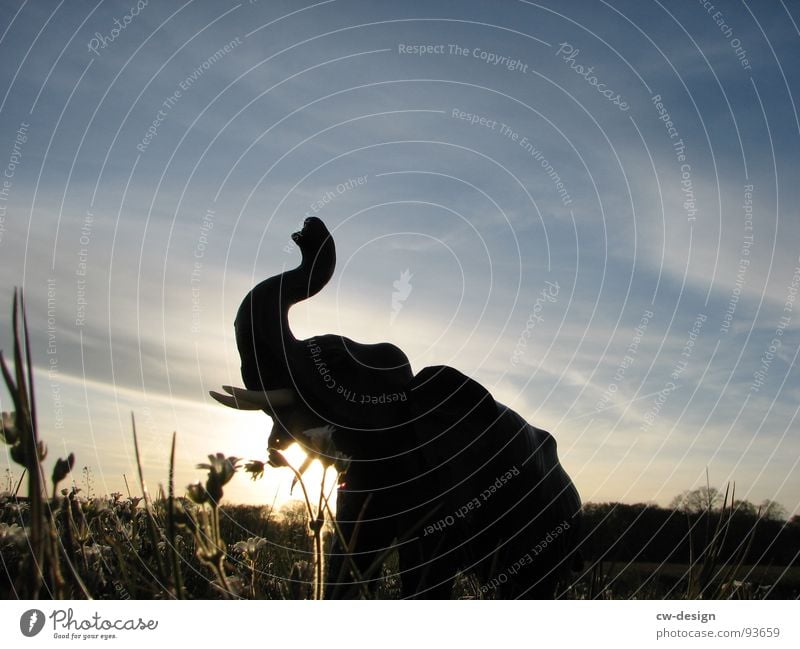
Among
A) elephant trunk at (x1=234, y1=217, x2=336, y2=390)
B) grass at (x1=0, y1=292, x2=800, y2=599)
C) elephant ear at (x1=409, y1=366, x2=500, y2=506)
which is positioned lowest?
grass at (x1=0, y1=292, x2=800, y2=599)

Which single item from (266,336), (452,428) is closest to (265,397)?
(266,336)

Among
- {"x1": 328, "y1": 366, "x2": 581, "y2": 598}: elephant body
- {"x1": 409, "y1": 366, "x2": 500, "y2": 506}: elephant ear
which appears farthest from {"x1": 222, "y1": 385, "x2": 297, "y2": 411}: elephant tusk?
{"x1": 409, "y1": 366, "x2": 500, "y2": 506}: elephant ear

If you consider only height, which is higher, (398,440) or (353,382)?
(353,382)

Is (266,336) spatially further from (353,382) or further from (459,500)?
(459,500)

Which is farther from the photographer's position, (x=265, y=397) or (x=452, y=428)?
(x=452, y=428)

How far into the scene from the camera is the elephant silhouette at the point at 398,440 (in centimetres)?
425

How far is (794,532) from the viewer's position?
5949 mm

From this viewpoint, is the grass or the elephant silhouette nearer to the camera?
the grass

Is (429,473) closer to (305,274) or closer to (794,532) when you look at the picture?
(305,274)

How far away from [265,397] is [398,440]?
3.07ft

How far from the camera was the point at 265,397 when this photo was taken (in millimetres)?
4094

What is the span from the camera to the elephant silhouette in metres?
4.25

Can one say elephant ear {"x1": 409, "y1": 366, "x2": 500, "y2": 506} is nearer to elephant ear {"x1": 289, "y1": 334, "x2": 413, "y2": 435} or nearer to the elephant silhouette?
the elephant silhouette
